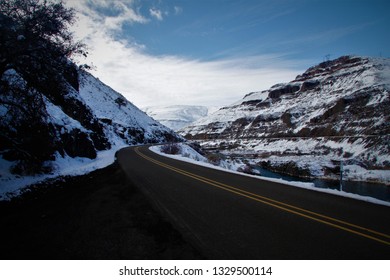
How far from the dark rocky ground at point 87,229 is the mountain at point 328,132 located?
38028 mm

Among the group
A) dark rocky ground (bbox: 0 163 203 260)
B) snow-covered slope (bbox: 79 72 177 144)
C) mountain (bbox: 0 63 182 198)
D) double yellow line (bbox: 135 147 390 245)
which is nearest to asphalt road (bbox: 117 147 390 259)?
double yellow line (bbox: 135 147 390 245)

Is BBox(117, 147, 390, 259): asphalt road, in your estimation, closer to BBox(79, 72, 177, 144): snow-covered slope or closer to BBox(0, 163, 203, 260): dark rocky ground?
BBox(0, 163, 203, 260): dark rocky ground

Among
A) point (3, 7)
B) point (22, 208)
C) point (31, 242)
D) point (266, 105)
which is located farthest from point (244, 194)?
point (266, 105)

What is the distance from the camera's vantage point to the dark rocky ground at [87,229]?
12.6 ft

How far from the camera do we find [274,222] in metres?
5.09

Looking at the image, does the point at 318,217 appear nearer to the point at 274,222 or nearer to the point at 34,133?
the point at 274,222

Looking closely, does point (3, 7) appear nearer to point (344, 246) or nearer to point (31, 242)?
point (31, 242)

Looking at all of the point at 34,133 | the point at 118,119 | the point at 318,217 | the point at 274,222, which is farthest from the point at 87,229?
the point at 118,119

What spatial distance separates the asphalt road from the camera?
12.5ft

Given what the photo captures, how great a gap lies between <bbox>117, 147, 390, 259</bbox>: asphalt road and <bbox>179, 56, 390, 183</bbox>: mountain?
1332 inches

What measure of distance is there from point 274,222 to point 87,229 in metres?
4.24

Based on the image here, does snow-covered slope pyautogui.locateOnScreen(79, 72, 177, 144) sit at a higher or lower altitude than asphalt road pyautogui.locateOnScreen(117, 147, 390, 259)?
higher

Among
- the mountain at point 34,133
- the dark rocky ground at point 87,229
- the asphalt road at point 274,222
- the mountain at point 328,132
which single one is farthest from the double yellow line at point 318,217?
the mountain at point 328,132

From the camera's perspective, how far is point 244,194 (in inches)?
300
